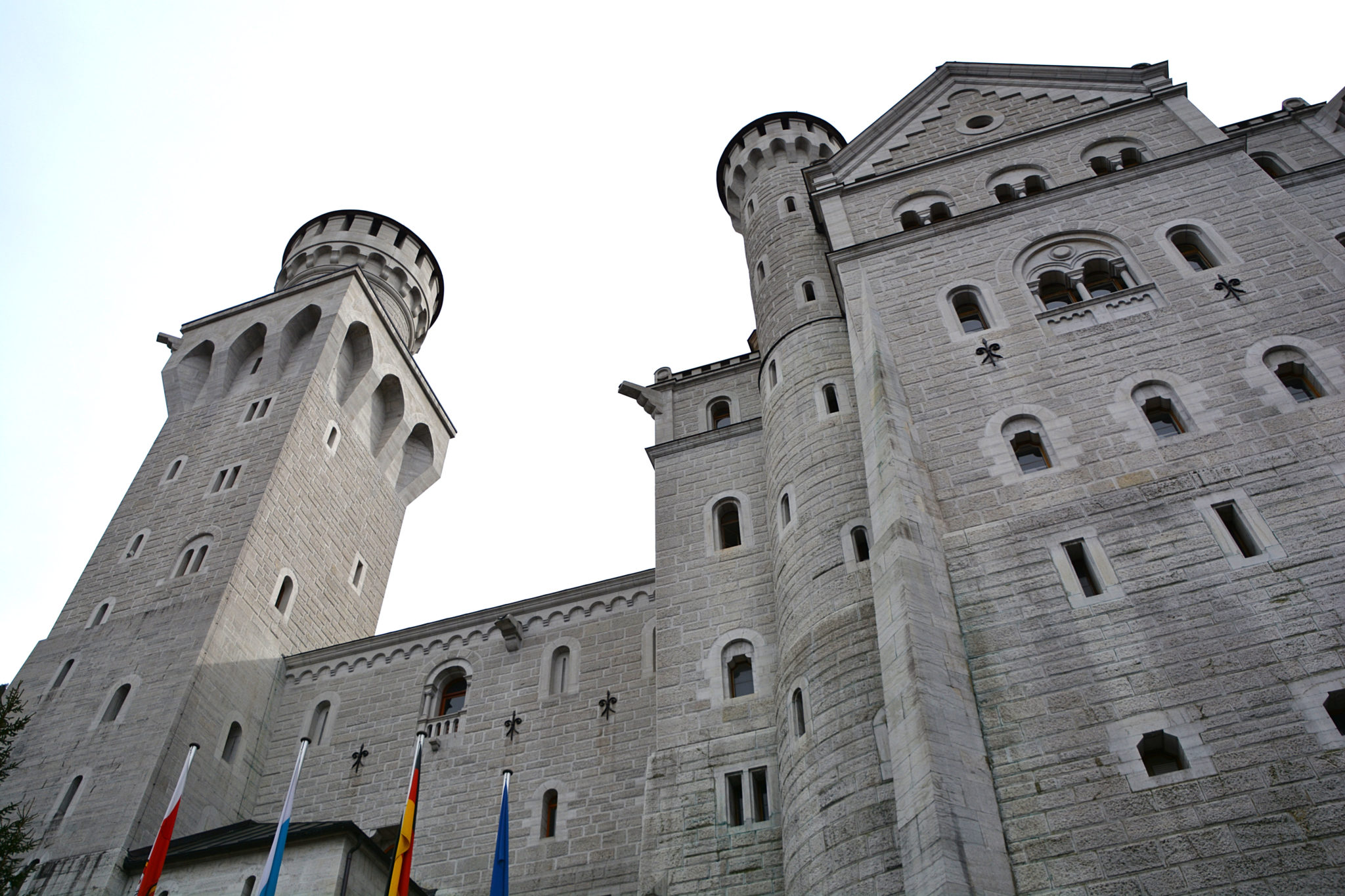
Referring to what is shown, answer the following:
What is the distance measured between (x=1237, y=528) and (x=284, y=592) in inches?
741

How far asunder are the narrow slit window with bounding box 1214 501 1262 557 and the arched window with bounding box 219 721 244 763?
17.3 m

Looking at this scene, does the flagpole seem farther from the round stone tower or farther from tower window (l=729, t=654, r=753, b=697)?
the round stone tower

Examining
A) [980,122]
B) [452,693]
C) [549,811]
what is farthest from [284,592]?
[980,122]

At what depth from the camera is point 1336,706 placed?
33.2 feet

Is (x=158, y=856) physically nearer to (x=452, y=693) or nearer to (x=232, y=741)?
(x=232, y=741)

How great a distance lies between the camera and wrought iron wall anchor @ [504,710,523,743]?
18.9 meters

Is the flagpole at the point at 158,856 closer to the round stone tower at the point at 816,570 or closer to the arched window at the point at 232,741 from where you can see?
the arched window at the point at 232,741

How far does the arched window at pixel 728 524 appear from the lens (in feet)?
59.8

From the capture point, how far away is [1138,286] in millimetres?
15820

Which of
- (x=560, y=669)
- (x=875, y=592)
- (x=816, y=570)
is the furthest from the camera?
(x=560, y=669)

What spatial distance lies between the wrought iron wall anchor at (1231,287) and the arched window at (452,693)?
14.7m

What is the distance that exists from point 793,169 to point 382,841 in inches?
645

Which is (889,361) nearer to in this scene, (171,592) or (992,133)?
(992,133)

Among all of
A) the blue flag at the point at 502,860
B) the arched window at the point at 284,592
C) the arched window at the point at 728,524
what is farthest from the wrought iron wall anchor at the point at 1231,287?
the arched window at the point at 284,592
